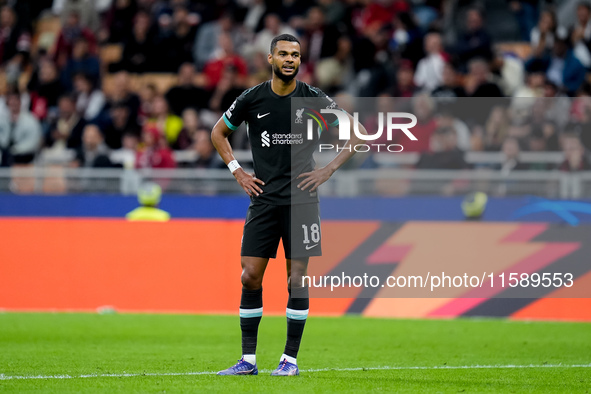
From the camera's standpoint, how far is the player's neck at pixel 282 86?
7102mm

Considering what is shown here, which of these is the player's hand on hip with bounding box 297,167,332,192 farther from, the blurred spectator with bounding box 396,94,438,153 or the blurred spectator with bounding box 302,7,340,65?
the blurred spectator with bounding box 302,7,340,65

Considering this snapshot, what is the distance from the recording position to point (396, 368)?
7.76 meters

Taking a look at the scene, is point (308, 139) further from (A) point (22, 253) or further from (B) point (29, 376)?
(A) point (22, 253)

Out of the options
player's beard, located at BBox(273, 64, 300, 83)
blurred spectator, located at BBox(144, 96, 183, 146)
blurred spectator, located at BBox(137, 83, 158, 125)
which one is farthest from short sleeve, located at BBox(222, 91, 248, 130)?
blurred spectator, located at BBox(137, 83, 158, 125)

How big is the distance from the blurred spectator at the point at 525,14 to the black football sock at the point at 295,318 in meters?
12.1

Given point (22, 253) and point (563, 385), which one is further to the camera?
point (22, 253)

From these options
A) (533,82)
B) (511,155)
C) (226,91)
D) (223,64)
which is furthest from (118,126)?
(511,155)

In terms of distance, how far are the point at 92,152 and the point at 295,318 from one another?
30.3 feet

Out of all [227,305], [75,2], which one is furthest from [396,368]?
[75,2]

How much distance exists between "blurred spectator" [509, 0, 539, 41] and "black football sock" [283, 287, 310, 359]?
12098mm

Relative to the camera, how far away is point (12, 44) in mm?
20141

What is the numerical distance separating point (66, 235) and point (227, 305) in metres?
2.39

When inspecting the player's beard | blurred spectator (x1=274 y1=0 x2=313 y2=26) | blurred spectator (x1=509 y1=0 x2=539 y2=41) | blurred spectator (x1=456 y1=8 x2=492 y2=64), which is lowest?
the player's beard

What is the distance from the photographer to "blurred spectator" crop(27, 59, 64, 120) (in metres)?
18.0
